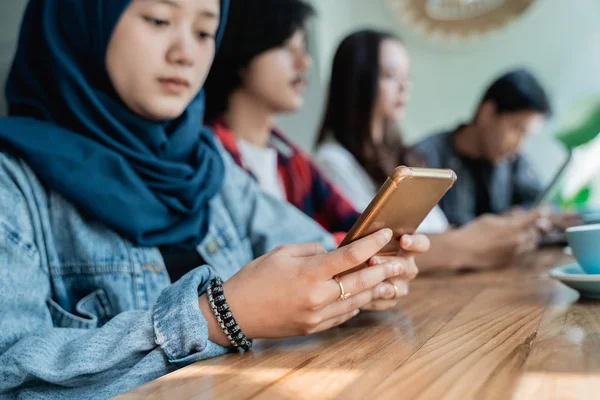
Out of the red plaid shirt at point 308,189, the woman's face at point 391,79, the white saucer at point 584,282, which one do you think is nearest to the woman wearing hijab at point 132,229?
the white saucer at point 584,282

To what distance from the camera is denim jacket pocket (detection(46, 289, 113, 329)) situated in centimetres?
63

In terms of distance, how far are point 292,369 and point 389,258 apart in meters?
0.22

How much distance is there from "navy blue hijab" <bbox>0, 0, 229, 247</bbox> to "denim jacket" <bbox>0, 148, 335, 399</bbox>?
1.1 inches

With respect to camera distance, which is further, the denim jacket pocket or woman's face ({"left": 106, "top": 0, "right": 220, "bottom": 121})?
woman's face ({"left": 106, "top": 0, "right": 220, "bottom": 121})

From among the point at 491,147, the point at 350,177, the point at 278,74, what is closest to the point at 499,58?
the point at 491,147

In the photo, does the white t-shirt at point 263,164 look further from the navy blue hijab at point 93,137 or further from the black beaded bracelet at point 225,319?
the black beaded bracelet at point 225,319

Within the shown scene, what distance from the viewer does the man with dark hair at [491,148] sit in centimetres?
219

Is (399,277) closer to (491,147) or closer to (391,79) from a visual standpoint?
(391,79)

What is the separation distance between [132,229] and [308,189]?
674 mm

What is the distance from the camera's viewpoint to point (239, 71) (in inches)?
52.9

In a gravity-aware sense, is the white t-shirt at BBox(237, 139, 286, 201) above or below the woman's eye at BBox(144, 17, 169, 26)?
below

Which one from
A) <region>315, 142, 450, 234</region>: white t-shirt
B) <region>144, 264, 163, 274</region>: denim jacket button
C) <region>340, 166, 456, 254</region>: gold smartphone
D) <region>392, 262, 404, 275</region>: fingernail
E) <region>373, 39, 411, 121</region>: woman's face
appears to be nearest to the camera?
<region>340, 166, 456, 254</region>: gold smartphone

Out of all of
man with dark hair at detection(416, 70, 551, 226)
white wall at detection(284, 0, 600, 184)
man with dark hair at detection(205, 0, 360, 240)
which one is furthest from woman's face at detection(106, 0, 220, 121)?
white wall at detection(284, 0, 600, 184)

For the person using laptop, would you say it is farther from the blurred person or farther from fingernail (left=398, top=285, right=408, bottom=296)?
fingernail (left=398, top=285, right=408, bottom=296)
